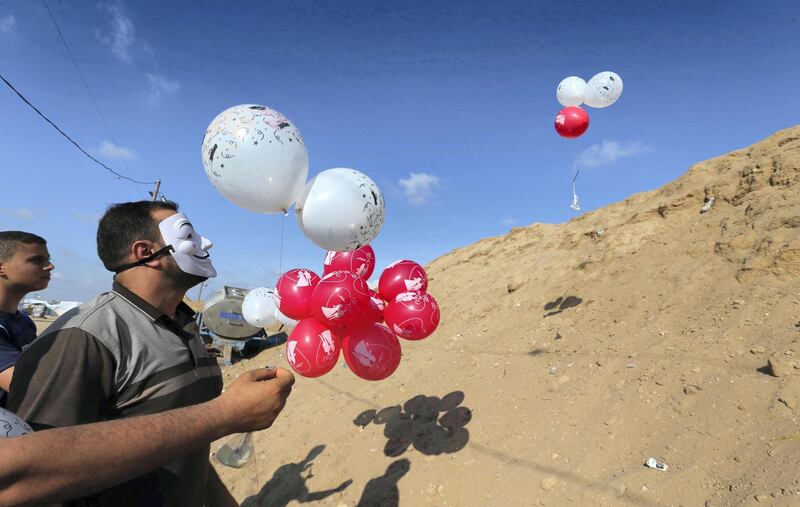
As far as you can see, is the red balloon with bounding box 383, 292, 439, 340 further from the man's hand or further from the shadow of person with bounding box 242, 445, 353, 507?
the shadow of person with bounding box 242, 445, 353, 507

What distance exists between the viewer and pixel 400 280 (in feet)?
12.3

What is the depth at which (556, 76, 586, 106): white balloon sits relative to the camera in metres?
7.08

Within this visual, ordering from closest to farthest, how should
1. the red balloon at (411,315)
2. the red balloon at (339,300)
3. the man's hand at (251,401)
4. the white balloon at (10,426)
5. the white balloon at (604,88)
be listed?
the white balloon at (10,426), the man's hand at (251,401), the red balloon at (339,300), the red balloon at (411,315), the white balloon at (604,88)

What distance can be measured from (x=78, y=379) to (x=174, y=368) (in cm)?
41

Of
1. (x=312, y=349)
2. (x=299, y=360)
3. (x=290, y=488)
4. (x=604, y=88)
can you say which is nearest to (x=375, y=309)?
(x=312, y=349)

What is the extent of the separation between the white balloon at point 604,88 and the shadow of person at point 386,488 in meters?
6.34

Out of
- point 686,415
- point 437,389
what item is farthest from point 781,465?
point 437,389

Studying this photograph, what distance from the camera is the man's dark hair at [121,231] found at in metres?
1.89

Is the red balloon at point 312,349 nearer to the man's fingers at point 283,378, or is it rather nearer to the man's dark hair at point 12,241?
the man's fingers at point 283,378

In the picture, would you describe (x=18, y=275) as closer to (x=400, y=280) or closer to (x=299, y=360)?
(x=299, y=360)

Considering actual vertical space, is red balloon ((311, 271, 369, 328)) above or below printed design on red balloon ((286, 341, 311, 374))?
above

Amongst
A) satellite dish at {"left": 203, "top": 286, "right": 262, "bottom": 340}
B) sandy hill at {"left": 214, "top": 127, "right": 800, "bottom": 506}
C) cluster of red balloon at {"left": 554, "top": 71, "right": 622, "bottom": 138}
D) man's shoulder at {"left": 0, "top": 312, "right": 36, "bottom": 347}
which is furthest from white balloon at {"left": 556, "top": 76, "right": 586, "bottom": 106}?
satellite dish at {"left": 203, "top": 286, "right": 262, "bottom": 340}

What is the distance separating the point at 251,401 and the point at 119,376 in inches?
24.8

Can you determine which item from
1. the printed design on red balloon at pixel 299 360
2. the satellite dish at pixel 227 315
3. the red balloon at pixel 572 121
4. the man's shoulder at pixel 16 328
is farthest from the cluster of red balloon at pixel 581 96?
the satellite dish at pixel 227 315
